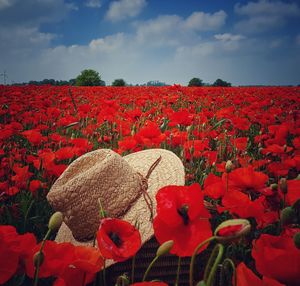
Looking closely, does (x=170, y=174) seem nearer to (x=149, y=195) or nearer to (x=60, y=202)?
(x=149, y=195)

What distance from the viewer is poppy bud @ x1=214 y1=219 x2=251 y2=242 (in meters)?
0.59

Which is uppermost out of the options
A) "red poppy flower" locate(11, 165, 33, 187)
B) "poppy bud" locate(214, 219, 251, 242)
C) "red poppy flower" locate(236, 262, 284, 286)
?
"poppy bud" locate(214, 219, 251, 242)

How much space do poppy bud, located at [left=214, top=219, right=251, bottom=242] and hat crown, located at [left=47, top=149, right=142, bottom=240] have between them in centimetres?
75

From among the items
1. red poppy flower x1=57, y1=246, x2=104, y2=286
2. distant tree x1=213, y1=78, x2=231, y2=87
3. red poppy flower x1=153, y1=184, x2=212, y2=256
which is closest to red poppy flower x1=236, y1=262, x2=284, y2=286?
red poppy flower x1=153, y1=184, x2=212, y2=256

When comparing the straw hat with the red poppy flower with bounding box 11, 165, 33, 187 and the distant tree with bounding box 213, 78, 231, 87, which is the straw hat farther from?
the distant tree with bounding box 213, 78, 231, 87

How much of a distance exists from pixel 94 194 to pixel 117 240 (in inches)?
22.9

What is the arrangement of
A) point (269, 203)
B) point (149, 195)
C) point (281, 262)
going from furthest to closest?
point (149, 195) → point (269, 203) → point (281, 262)

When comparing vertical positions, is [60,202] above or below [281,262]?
below

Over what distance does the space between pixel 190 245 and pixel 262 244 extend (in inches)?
8.2

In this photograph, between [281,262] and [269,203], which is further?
[269,203]


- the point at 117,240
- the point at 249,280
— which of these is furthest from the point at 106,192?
the point at 249,280

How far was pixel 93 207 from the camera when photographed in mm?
1411

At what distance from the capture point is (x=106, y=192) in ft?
4.80

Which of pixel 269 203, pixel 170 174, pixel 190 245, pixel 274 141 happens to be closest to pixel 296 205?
pixel 269 203
